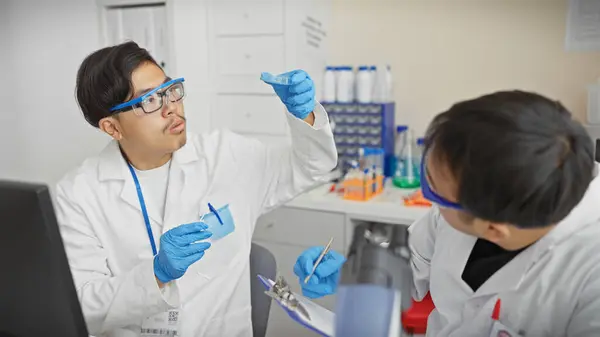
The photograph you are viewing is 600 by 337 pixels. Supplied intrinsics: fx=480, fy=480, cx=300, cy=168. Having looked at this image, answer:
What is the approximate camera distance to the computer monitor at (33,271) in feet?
2.11

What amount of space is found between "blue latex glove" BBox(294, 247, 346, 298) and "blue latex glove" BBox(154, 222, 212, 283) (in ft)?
Result: 0.81

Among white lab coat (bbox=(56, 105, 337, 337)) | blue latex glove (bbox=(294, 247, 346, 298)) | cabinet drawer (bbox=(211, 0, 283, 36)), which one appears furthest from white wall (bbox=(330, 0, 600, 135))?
blue latex glove (bbox=(294, 247, 346, 298))

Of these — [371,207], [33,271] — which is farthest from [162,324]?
[371,207]

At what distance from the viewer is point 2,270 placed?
0.70 meters

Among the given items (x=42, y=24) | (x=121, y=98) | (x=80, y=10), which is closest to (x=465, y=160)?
(x=121, y=98)

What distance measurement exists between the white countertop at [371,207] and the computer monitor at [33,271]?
A: 1.48 metres

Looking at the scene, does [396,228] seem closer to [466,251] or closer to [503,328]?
[466,251]

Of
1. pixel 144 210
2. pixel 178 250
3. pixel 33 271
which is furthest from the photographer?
pixel 144 210

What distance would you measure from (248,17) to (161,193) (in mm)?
1243

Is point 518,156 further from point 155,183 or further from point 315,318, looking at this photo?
point 155,183

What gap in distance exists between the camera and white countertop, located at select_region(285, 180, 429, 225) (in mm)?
1997

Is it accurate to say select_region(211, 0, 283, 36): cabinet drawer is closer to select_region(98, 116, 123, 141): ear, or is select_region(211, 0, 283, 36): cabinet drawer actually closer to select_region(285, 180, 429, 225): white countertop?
select_region(285, 180, 429, 225): white countertop

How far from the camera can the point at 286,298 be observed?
99 centimetres

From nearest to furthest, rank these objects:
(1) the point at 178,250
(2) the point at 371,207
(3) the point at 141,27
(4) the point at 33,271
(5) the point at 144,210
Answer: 1. (4) the point at 33,271
2. (1) the point at 178,250
3. (5) the point at 144,210
4. (2) the point at 371,207
5. (3) the point at 141,27
